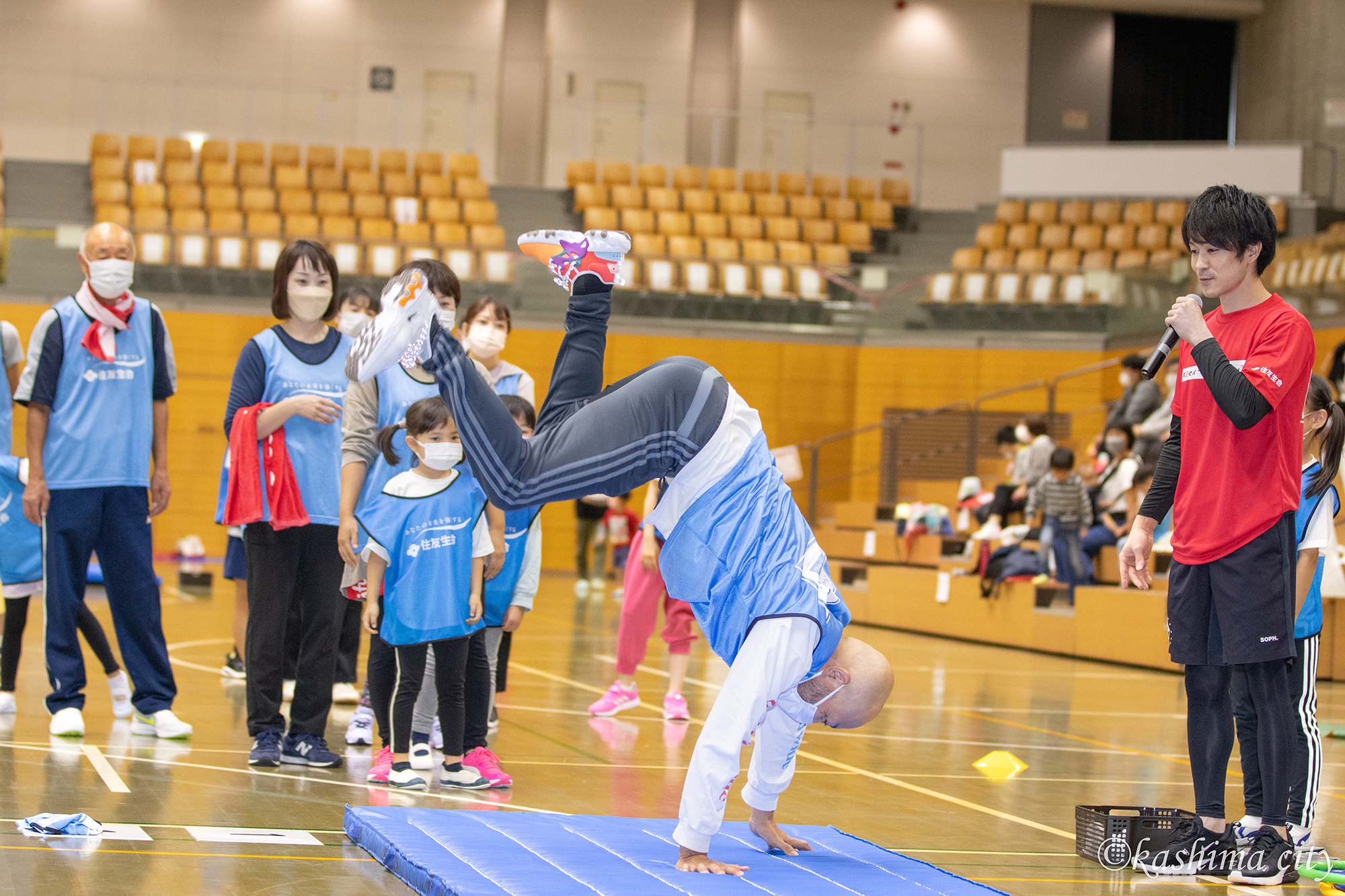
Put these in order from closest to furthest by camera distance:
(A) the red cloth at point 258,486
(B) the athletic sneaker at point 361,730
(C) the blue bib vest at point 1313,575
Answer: (C) the blue bib vest at point 1313,575, (A) the red cloth at point 258,486, (B) the athletic sneaker at point 361,730

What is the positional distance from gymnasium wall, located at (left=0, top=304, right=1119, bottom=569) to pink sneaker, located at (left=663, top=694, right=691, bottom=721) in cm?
1039

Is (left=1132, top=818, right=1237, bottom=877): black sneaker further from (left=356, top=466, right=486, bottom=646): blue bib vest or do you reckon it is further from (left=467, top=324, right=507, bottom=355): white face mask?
(left=467, top=324, right=507, bottom=355): white face mask

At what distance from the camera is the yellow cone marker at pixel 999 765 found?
514cm

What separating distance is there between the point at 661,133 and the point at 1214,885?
19.0m

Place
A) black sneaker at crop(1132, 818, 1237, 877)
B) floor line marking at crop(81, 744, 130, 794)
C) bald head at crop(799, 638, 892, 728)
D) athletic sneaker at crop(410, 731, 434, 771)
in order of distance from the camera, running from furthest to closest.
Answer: athletic sneaker at crop(410, 731, 434, 771) → floor line marking at crop(81, 744, 130, 794) → black sneaker at crop(1132, 818, 1237, 877) → bald head at crop(799, 638, 892, 728)

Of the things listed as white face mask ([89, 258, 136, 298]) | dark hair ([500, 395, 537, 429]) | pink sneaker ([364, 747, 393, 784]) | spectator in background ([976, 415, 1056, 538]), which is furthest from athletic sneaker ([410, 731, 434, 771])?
spectator in background ([976, 415, 1056, 538])

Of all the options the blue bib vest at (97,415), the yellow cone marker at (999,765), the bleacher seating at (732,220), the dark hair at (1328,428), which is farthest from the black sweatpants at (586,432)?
the bleacher seating at (732,220)

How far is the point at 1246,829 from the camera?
3.66m

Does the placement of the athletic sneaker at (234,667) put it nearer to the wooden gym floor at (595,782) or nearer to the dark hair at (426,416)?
the wooden gym floor at (595,782)

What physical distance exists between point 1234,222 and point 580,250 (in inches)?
65.3

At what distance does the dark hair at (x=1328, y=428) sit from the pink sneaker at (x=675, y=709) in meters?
3.00

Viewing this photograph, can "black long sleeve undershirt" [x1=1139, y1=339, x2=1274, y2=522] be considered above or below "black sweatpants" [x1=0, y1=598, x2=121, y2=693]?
above

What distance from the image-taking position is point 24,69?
2036 cm

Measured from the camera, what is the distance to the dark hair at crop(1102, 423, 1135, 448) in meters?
11.8
